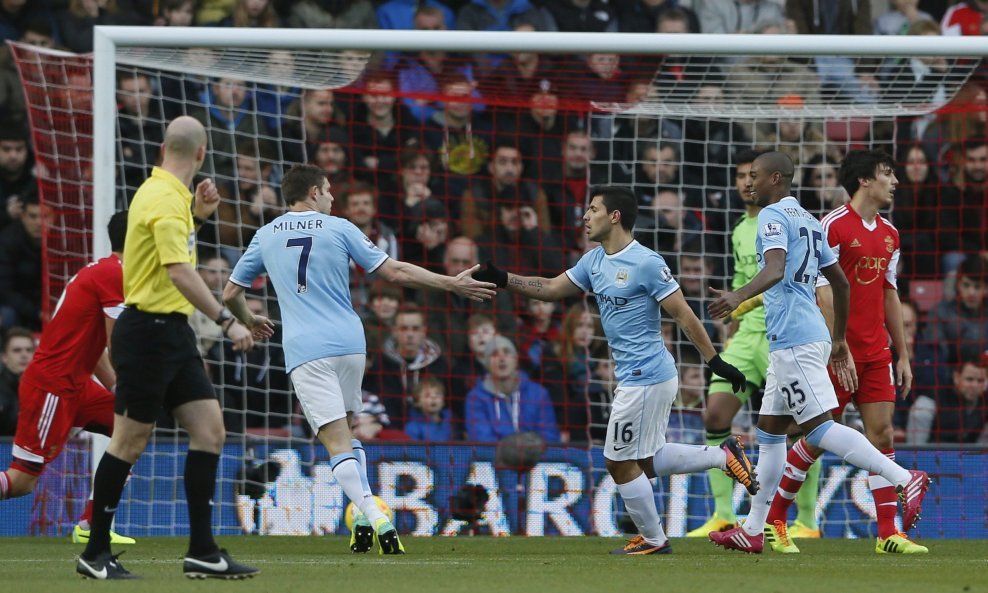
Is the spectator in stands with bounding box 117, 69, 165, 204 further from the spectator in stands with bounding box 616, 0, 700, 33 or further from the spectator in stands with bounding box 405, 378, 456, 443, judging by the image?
the spectator in stands with bounding box 616, 0, 700, 33

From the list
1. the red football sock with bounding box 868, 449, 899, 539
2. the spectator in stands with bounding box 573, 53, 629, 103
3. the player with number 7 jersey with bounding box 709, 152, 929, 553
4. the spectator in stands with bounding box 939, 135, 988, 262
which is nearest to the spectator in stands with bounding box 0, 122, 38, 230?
the spectator in stands with bounding box 573, 53, 629, 103

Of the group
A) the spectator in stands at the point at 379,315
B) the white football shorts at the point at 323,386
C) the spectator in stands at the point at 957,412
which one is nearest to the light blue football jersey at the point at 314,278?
the white football shorts at the point at 323,386

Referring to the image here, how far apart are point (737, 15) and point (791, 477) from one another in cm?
681

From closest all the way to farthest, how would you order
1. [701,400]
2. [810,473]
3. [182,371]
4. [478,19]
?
1. [182,371]
2. [810,473]
3. [701,400]
4. [478,19]

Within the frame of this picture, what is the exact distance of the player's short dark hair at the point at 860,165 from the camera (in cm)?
883

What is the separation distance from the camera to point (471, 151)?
13.1 metres

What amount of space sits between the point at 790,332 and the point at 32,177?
23.1 feet

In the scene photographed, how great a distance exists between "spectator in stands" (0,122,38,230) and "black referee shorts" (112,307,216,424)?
621 centimetres

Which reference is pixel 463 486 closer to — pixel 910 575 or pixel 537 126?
pixel 537 126

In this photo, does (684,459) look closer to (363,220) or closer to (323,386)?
(323,386)

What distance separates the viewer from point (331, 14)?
1396cm

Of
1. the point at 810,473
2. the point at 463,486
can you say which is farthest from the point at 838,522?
the point at 463,486

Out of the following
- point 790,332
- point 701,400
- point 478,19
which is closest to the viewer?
point 790,332

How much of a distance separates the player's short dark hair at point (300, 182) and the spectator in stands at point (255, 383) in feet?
11.7
